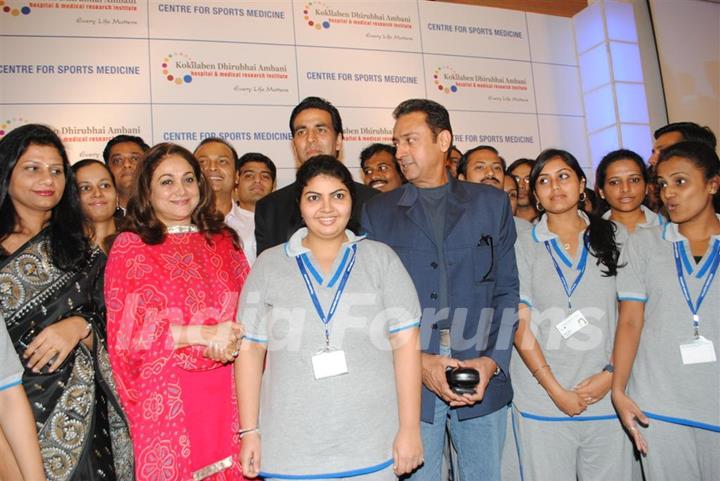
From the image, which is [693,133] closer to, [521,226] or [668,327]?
[521,226]

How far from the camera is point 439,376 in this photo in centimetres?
216

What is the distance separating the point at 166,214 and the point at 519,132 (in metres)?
4.74

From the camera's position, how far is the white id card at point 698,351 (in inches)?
85.8

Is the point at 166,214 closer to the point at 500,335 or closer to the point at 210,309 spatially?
the point at 210,309

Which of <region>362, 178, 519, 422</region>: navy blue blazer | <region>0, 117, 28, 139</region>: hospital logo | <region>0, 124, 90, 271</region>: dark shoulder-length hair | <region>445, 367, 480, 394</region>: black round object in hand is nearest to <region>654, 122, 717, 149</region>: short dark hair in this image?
<region>362, 178, 519, 422</region>: navy blue blazer

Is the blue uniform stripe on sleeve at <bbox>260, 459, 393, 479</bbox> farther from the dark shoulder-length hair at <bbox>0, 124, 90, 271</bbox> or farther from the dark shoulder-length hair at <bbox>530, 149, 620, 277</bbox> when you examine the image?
the dark shoulder-length hair at <bbox>530, 149, 620, 277</bbox>

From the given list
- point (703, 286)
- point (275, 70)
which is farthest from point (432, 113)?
point (275, 70)

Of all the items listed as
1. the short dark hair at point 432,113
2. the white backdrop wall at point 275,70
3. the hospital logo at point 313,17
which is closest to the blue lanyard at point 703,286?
the short dark hair at point 432,113

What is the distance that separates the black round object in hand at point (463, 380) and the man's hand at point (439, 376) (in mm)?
33

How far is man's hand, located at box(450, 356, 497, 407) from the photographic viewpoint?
211 cm

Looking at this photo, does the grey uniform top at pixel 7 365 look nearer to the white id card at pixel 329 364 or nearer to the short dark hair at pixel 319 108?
the white id card at pixel 329 364

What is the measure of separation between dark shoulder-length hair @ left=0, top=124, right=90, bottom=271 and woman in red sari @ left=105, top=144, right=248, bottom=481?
20 cm

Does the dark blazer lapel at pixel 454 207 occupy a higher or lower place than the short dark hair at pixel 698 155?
lower

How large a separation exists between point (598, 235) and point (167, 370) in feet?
6.47
